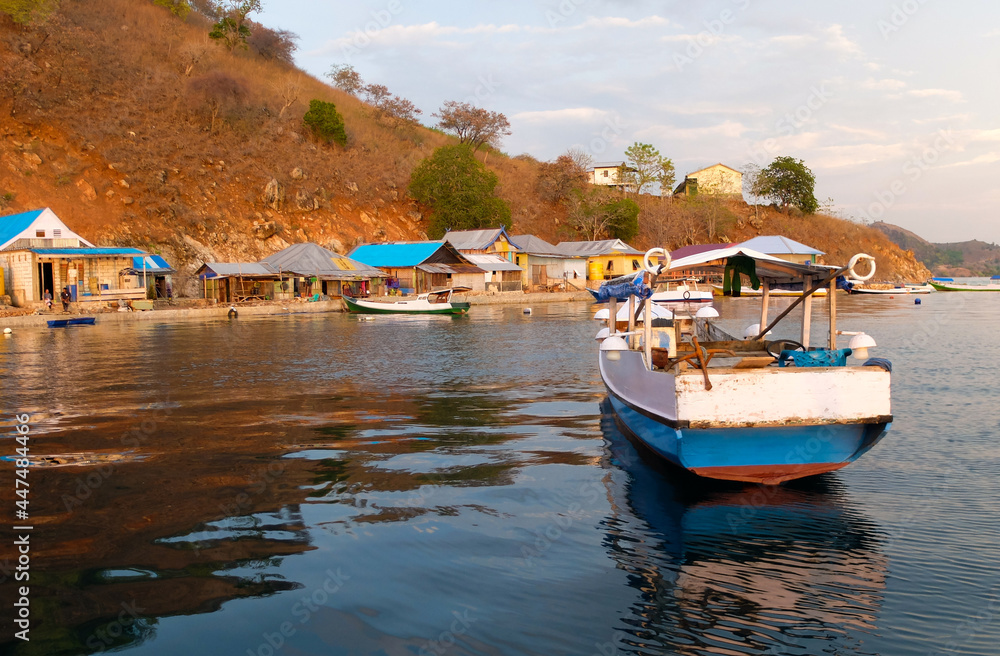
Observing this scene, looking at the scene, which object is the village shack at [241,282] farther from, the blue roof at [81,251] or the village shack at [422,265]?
the village shack at [422,265]

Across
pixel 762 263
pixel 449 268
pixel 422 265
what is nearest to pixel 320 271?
pixel 422 265

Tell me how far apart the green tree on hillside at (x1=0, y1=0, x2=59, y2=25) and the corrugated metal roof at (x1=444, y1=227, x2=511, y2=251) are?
128ft

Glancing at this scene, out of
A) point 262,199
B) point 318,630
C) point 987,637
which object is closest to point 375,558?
point 318,630

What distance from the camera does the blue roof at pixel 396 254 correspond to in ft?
187

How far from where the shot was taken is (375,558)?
6.48m

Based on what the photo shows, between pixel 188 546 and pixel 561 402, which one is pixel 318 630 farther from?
pixel 561 402

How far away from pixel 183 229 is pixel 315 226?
1320 cm

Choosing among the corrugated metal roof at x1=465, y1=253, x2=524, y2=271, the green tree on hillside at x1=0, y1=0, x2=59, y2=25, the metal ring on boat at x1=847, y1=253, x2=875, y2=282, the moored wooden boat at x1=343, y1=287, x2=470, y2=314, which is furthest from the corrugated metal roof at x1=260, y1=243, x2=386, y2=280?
the metal ring on boat at x1=847, y1=253, x2=875, y2=282

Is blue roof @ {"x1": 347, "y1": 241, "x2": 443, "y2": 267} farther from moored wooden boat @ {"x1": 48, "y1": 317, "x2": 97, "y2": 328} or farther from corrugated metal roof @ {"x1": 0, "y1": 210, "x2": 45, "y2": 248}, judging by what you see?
moored wooden boat @ {"x1": 48, "y1": 317, "x2": 97, "y2": 328}

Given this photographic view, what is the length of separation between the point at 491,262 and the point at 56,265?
3395 centimetres

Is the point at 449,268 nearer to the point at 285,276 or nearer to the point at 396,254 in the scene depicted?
the point at 396,254

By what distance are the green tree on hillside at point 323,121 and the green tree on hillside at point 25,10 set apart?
81.7ft

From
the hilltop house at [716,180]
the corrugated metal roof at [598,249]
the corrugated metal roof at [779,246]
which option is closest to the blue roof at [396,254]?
the corrugated metal roof at [598,249]

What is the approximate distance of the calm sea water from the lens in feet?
17.0
